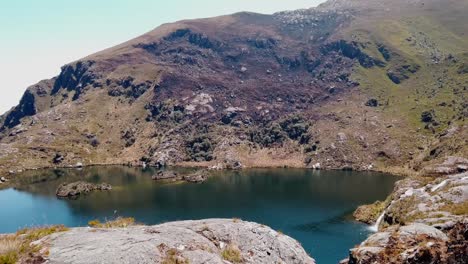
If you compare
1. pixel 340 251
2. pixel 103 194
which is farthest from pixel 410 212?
pixel 103 194

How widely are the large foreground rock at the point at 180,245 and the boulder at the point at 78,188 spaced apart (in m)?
167

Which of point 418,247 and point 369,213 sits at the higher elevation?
point 418,247

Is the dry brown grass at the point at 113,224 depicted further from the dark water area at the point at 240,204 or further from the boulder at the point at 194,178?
the boulder at the point at 194,178

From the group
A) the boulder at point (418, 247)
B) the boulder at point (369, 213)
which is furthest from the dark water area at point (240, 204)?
the boulder at point (418, 247)

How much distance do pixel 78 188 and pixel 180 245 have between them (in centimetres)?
17352

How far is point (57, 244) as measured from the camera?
15.4 m

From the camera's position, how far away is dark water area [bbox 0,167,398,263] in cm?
11056

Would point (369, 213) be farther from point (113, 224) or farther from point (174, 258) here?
point (174, 258)

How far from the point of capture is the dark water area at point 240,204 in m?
111

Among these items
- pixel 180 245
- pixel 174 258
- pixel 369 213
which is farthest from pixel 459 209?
pixel 369 213

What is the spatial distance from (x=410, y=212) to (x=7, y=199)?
16180 cm

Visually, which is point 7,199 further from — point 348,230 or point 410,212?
point 410,212

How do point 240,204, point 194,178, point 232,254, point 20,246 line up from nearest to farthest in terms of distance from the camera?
point 20,246
point 232,254
point 240,204
point 194,178

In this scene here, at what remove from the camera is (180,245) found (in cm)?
1634
